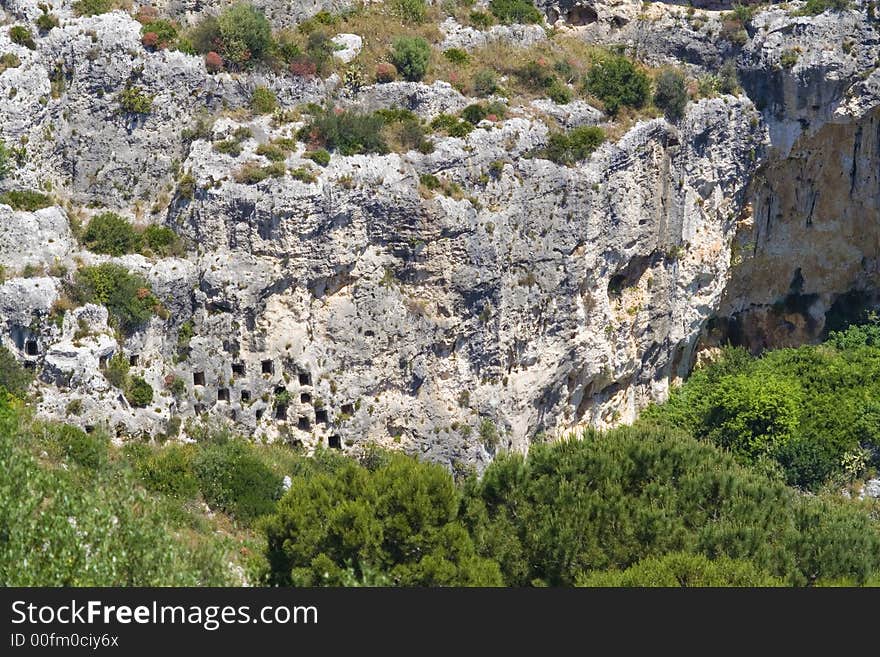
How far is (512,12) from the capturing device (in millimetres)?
50500

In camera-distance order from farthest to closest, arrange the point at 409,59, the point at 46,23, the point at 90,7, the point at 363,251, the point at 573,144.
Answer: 1. the point at 409,59
2. the point at 573,144
3. the point at 90,7
4. the point at 46,23
5. the point at 363,251

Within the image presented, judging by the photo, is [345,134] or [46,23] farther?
[46,23]

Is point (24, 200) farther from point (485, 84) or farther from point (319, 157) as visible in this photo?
point (485, 84)

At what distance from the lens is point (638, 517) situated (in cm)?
3381

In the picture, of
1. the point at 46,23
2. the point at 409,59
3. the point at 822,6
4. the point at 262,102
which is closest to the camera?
the point at 46,23

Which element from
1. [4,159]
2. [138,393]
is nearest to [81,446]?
[138,393]

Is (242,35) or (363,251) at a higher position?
(242,35)

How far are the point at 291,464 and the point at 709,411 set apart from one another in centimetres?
1671

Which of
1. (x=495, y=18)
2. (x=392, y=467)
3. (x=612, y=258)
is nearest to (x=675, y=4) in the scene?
(x=495, y=18)

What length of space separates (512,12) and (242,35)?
10915mm

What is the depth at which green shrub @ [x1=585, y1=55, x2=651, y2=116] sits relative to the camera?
47.7 meters

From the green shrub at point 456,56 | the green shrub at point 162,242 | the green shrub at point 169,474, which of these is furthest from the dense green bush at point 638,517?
the green shrub at point 456,56

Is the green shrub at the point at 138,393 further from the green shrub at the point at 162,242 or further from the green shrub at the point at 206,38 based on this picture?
the green shrub at the point at 206,38

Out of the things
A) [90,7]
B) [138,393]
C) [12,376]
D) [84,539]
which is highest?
[90,7]
